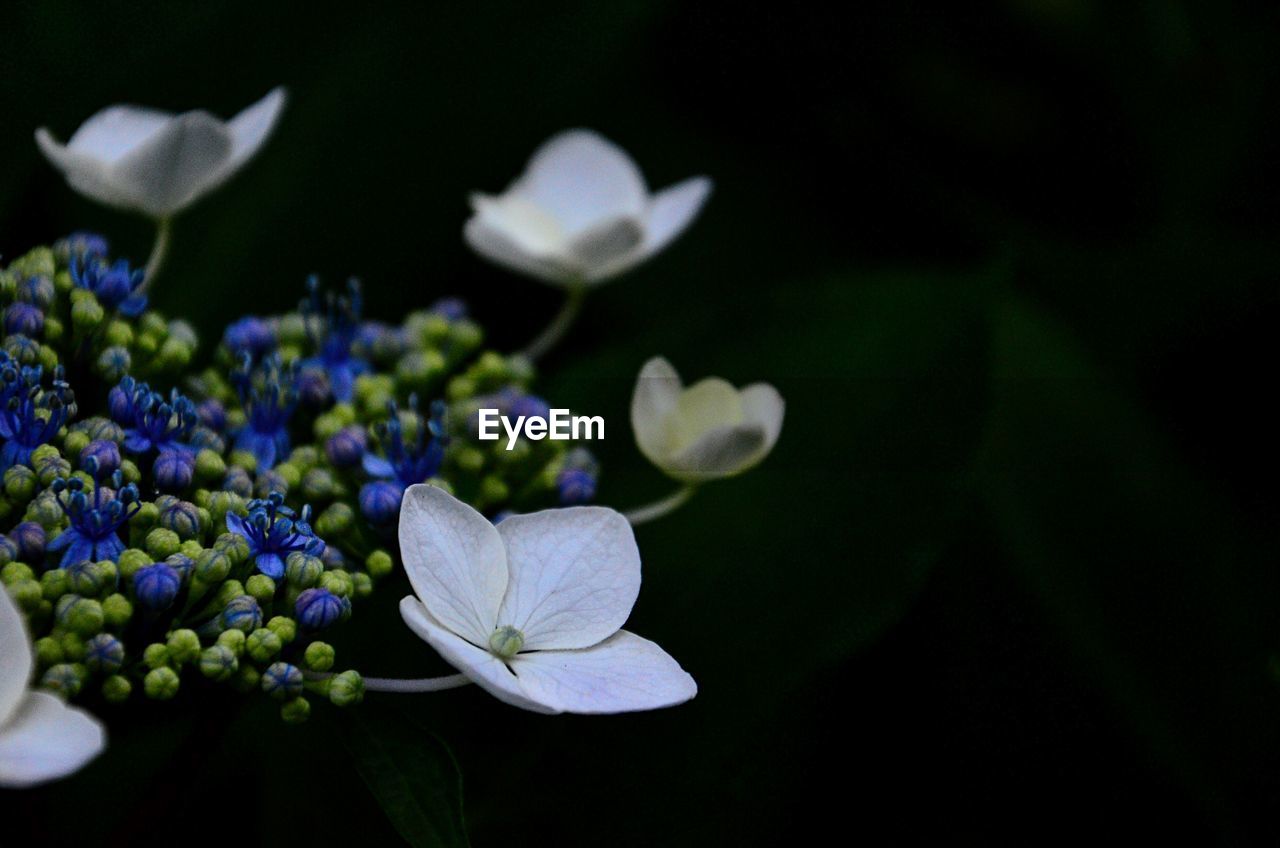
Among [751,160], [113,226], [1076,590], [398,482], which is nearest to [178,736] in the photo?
[398,482]

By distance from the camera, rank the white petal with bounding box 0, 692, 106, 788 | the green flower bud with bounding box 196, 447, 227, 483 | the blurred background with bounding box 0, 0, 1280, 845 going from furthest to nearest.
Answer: the blurred background with bounding box 0, 0, 1280, 845
the green flower bud with bounding box 196, 447, 227, 483
the white petal with bounding box 0, 692, 106, 788

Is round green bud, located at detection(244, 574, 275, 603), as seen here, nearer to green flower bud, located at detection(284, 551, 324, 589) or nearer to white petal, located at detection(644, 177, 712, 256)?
green flower bud, located at detection(284, 551, 324, 589)

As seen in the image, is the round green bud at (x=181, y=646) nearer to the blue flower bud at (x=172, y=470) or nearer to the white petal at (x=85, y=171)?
the blue flower bud at (x=172, y=470)

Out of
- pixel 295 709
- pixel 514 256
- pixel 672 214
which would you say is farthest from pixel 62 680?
pixel 672 214

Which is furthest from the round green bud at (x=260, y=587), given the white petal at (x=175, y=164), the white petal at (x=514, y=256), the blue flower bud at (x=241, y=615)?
the white petal at (x=514, y=256)

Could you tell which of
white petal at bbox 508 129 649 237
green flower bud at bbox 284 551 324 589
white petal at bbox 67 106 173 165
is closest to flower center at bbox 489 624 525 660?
green flower bud at bbox 284 551 324 589
